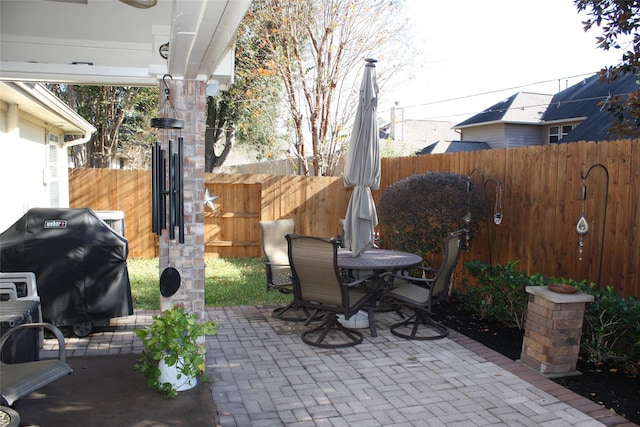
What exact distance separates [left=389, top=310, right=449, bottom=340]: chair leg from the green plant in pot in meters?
2.28

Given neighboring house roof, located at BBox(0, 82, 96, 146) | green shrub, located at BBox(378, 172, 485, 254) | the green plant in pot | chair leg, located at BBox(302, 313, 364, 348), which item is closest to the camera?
the green plant in pot

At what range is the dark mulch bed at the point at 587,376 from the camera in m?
3.52

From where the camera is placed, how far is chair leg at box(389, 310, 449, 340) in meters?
4.96

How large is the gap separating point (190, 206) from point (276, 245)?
2.48 meters

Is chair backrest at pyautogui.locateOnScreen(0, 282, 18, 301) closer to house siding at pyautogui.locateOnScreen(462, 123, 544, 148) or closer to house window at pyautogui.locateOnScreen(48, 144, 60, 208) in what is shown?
house window at pyautogui.locateOnScreen(48, 144, 60, 208)

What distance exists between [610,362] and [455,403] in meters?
1.70

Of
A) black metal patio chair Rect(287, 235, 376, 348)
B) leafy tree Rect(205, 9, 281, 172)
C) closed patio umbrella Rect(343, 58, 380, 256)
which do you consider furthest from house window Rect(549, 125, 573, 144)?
black metal patio chair Rect(287, 235, 376, 348)

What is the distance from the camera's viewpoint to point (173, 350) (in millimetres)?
3391

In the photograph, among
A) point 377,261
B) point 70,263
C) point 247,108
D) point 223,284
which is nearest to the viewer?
point 70,263

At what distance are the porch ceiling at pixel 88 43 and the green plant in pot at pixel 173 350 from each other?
1.79 m

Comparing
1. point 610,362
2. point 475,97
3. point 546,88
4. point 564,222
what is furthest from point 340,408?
point 475,97

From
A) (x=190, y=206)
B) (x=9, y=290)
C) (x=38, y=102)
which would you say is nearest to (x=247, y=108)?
(x=38, y=102)

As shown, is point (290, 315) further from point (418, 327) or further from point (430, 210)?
point (430, 210)

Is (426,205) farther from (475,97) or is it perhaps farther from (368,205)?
(475,97)
